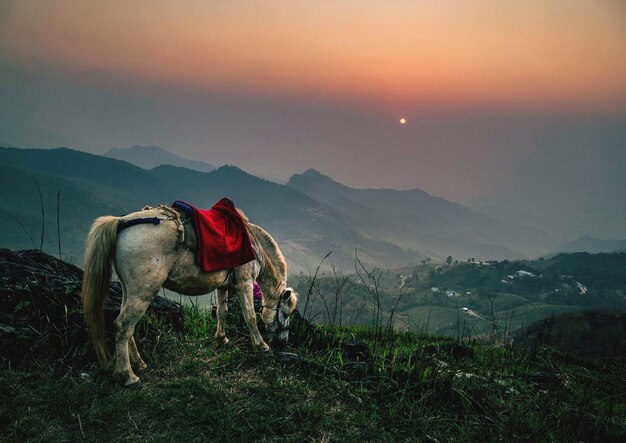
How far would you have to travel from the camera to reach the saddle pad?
5.50 meters

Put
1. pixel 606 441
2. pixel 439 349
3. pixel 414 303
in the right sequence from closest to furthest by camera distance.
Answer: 1. pixel 606 441
2. pixel 439 349
3. pixel 414 303

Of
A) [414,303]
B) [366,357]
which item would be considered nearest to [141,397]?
[366,357]

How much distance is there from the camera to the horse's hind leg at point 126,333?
492 cm

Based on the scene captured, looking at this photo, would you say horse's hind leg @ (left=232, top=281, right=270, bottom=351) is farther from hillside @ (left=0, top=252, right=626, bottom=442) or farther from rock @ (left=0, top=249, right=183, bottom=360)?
rock @ (left=0, top=249, right=183, bottom=360)

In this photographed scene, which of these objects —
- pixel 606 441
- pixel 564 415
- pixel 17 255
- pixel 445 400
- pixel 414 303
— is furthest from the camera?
pixel 414 303

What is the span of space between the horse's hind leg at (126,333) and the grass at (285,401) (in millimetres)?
202

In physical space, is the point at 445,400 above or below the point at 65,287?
below

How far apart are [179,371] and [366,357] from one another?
3.02 metres

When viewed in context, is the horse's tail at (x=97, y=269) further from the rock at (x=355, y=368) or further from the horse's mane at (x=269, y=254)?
the rock at (x=355, y=368)

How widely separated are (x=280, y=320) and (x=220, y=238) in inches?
74.7

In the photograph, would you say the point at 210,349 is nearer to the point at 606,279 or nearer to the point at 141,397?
the point at 141,397

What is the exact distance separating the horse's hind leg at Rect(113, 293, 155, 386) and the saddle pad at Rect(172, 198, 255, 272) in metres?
1.00

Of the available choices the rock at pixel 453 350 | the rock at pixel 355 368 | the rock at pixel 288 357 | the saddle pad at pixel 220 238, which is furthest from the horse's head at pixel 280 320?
the rock at pixel 453 350

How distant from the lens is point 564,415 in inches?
193
